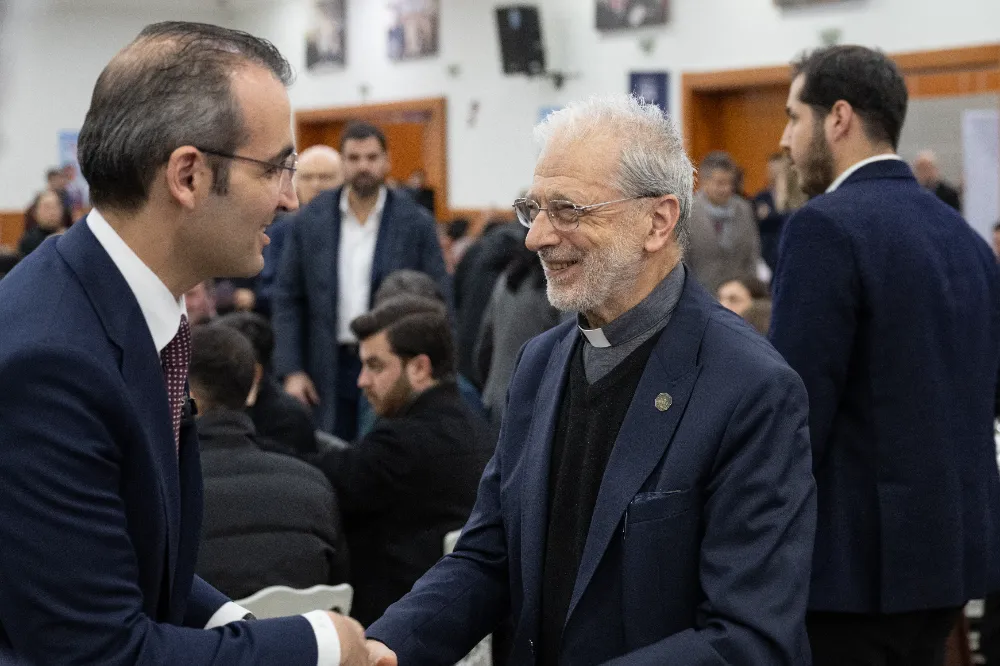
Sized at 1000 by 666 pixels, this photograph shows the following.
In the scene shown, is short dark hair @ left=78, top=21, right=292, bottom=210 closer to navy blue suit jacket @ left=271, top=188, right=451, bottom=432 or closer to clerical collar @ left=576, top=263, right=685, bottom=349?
clerical collar @ left=576, top=263, right=685, bottom=349

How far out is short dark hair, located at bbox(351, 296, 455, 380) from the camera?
363 cm

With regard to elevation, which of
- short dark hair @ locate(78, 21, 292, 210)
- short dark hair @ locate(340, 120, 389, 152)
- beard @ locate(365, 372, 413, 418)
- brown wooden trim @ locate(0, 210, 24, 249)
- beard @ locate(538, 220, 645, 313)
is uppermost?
short dark hair @ locate(78, 21, 292, 210)

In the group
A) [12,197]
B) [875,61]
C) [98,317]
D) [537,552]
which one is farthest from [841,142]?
[12,197]

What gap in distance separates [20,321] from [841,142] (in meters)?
1.94

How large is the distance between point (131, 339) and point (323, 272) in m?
3.68

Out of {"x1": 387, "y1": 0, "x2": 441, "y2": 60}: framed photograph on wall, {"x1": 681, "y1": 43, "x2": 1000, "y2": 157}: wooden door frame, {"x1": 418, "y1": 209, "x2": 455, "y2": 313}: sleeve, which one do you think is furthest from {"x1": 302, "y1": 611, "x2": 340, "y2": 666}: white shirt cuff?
{"x1": 387, "y1": 0, "x2": 441, "y2": 60}: framed photograph on wall

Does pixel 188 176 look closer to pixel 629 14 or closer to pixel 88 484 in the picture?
pixel 88 484

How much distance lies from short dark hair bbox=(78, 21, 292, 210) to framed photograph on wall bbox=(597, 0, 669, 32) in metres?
10.1

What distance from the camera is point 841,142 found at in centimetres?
280

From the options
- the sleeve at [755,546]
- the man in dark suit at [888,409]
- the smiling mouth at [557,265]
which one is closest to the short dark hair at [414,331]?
the man in dark suit at [888,409]

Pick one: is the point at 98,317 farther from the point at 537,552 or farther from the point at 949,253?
the point at 949,253

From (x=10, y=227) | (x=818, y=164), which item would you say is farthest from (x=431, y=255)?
(x=10, y=227)

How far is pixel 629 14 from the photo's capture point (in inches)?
453

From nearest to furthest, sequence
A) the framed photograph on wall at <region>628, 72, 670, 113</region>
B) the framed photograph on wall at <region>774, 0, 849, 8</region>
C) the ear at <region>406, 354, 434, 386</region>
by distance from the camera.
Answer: the ear at <region>406, 354, 434, 386</region>
the framed photograph on wall at <region>774, 0, 849, 8</region>
the framed photograph on wall at <region>628, 72, 670, 113</region>
